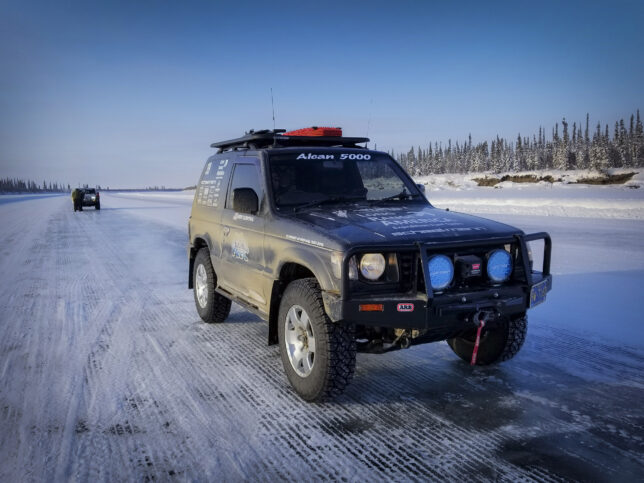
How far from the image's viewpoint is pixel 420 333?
3492 mm

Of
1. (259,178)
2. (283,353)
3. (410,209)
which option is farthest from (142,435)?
(410,209)

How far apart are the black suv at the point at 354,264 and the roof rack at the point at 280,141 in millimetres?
Result: 15

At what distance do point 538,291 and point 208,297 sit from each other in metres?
3.62

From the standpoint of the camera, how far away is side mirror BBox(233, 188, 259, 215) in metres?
4.46

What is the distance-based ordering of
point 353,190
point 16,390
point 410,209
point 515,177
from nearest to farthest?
point 16,390, point 410,209, point 353,190, point 515,177

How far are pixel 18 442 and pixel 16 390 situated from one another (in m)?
0.97

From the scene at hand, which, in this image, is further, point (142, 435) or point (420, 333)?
point (420, 333)

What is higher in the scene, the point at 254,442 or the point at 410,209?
the point at 410,209

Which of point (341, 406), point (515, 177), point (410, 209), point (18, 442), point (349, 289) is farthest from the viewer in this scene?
point (515, 177)

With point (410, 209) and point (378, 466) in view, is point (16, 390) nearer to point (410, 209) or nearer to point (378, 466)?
point (378, 466)

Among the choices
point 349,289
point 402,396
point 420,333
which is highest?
point 349,289

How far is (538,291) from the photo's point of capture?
152 inches

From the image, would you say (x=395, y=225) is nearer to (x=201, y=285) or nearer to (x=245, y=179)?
(x=245, y=179)

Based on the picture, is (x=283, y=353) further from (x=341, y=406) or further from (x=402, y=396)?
(x=402, y=396)
